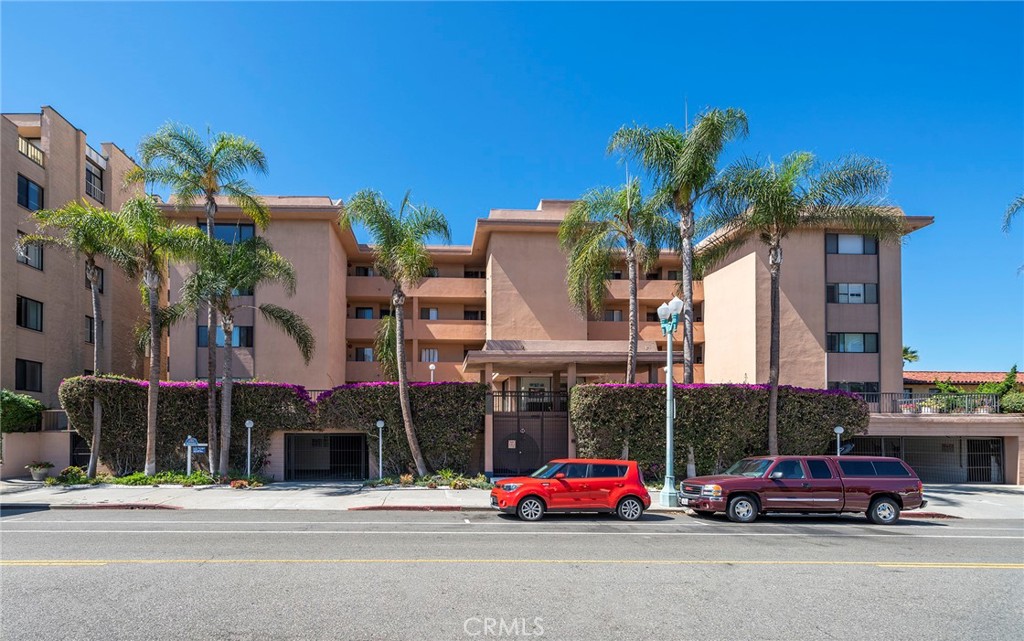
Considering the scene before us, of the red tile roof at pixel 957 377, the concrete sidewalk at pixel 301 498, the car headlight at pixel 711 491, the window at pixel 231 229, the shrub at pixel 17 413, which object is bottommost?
the concrete sidewalk at pixel 301 498

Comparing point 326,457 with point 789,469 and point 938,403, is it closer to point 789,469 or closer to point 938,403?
point 789,469

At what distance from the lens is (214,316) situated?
23.7 m

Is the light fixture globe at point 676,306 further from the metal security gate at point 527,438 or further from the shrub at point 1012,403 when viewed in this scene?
the shrub at point 1012,403

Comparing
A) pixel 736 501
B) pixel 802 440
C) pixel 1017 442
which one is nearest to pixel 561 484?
pixel 736 501

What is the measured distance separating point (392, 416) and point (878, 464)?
15.7m

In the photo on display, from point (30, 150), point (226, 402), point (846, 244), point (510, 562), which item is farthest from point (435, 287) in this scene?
point (510, 562)

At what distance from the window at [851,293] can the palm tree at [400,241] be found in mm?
18339

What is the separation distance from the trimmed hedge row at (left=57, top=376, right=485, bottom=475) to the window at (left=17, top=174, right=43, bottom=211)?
36.2 feet

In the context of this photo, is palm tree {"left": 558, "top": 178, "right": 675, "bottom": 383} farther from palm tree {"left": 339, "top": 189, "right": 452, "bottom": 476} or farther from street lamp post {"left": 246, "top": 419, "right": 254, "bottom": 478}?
street lamp post {"left": 246, "top": 419, "right": 254, "bottom": 478}

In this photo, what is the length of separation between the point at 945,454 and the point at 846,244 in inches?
394

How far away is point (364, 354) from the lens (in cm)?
3769

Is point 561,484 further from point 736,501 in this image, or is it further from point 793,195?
point 793,195

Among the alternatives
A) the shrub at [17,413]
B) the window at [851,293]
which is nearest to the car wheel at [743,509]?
the window at [851,293]

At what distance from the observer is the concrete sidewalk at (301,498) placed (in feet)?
59.9
